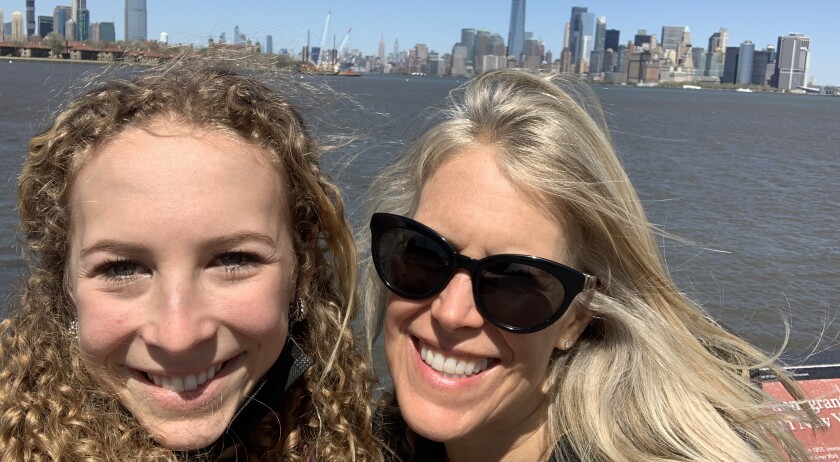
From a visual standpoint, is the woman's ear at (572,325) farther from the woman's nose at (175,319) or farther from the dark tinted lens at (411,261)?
the woman's nose at (175,319)

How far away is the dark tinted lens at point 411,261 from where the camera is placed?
261 cm

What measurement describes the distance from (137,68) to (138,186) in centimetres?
128

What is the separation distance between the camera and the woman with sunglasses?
8.36ft

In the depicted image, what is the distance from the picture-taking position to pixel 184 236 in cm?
215

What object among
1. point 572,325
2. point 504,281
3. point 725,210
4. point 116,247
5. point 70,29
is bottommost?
point 725,210

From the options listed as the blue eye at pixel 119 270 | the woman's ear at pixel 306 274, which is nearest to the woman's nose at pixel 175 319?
the blue eye at pixel 119 270

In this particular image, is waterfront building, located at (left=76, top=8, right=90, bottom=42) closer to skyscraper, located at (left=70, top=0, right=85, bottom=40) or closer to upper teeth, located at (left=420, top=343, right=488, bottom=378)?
skyscraper, located at (left=70, top=0, right=85, bottom=40)

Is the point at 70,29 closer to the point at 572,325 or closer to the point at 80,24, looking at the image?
the point at 80,24

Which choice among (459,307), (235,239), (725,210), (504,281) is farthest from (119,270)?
(725,210)

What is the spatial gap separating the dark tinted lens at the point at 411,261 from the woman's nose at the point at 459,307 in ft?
0.18

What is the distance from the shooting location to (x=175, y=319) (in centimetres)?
213

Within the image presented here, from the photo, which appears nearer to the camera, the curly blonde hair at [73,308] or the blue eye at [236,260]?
the blue eye at [236,260]

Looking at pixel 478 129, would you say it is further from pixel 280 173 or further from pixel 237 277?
pixel 237 277

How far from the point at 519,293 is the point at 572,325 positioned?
1.31ft
